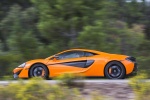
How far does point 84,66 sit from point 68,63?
0.59 m

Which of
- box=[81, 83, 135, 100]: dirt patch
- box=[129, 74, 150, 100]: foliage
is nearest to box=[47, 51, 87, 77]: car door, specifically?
box=[81, 83, 135, 100]: dirt patch

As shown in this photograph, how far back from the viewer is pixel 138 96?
777 cm

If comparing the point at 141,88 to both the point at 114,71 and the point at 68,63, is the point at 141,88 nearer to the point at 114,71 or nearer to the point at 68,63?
the point at 114,71

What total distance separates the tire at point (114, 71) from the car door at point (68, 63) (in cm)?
86

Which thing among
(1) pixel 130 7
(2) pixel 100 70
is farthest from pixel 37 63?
(1) pixel 130 7

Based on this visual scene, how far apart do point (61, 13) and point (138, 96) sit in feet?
31.2

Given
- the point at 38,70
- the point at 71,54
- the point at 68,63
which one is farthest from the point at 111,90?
the point at 38,70

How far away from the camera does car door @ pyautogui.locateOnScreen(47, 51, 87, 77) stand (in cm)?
1363

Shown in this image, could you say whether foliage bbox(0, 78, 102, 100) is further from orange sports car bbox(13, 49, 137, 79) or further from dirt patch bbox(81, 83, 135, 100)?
orange sports car bbox(13, 49, 137, 79)

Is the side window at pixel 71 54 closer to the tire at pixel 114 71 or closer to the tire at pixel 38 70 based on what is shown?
the tire at pixel 38 70

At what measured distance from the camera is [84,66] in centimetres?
1362

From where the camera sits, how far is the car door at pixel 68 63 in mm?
13632

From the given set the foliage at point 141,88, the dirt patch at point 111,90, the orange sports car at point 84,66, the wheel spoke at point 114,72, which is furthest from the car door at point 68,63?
the foliage at point 141,88

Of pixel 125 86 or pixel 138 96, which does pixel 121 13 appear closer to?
pixel 125 86
